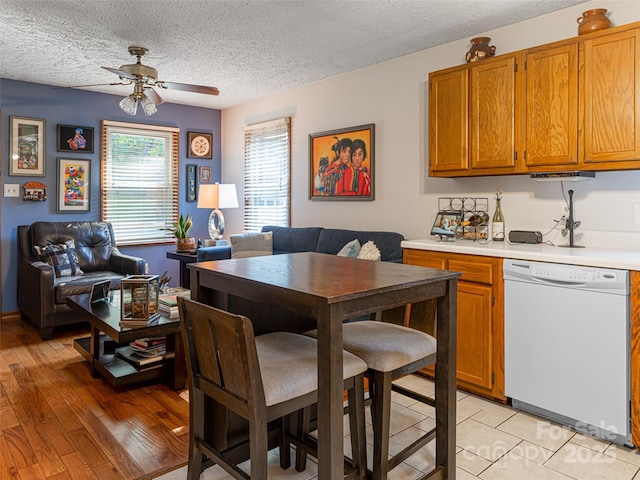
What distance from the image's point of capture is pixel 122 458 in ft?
7.13

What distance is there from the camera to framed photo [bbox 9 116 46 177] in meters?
4.65

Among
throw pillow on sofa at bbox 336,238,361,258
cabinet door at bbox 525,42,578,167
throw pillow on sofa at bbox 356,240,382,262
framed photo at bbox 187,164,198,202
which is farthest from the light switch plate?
framed photo at bbox 187,164,198,202

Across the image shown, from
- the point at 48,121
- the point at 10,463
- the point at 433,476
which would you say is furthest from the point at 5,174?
the point at 433,476

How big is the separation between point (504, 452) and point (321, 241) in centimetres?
245

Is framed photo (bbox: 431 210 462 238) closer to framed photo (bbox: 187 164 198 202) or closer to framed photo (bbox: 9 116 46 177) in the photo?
framed photo (bbox: 187 164 198 202)

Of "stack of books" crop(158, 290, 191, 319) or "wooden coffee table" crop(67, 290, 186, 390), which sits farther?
"stack of books" crop(158, 290, 191, 319)

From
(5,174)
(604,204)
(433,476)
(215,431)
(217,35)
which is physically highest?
(217,35)

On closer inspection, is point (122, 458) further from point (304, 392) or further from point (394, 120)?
point (394, 120)

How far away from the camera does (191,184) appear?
235 inches

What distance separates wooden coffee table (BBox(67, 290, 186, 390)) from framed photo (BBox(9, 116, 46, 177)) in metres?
2.16

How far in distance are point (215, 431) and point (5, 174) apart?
4.22 meters

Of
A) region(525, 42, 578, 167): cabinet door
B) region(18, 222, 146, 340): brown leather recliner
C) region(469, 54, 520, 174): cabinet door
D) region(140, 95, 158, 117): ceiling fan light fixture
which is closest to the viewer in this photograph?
region(525, 42, 578, 167): cabinet door

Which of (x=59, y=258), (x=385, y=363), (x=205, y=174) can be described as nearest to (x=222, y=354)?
(x=385, y=363)

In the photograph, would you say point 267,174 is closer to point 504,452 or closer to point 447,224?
point 447,224
